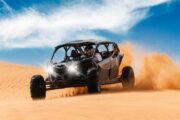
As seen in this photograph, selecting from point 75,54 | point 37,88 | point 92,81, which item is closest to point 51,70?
point 37,88

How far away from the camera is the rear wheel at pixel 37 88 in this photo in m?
17.8

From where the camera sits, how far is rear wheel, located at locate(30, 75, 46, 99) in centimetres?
1778

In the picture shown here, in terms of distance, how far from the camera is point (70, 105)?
11.6 meters

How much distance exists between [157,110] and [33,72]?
2570 cm

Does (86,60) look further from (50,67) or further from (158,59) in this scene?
(158,59)

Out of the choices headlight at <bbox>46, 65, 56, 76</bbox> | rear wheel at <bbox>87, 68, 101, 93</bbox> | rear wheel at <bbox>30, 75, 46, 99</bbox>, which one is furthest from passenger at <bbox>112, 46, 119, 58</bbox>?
rear wheel at <bbox>30, 75, 46, 99</bbox>

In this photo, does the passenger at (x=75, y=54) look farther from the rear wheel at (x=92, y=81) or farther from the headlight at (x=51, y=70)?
the rear wheel at (x=92, y=81)

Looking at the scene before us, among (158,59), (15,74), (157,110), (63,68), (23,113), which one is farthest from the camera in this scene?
(15,74)

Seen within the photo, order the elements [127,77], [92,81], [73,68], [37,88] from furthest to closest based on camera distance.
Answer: [127,77] < [37,88] < [73,68] < [92,81]

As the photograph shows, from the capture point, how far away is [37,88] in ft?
58.5

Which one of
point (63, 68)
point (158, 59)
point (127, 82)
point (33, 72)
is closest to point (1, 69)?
point (33, 72)

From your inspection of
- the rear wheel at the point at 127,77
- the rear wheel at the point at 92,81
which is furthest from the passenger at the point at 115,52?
the rear wheel at the point at 92,81

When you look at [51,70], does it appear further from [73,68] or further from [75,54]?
[75,54]

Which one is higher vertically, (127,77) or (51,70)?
(51,70)
